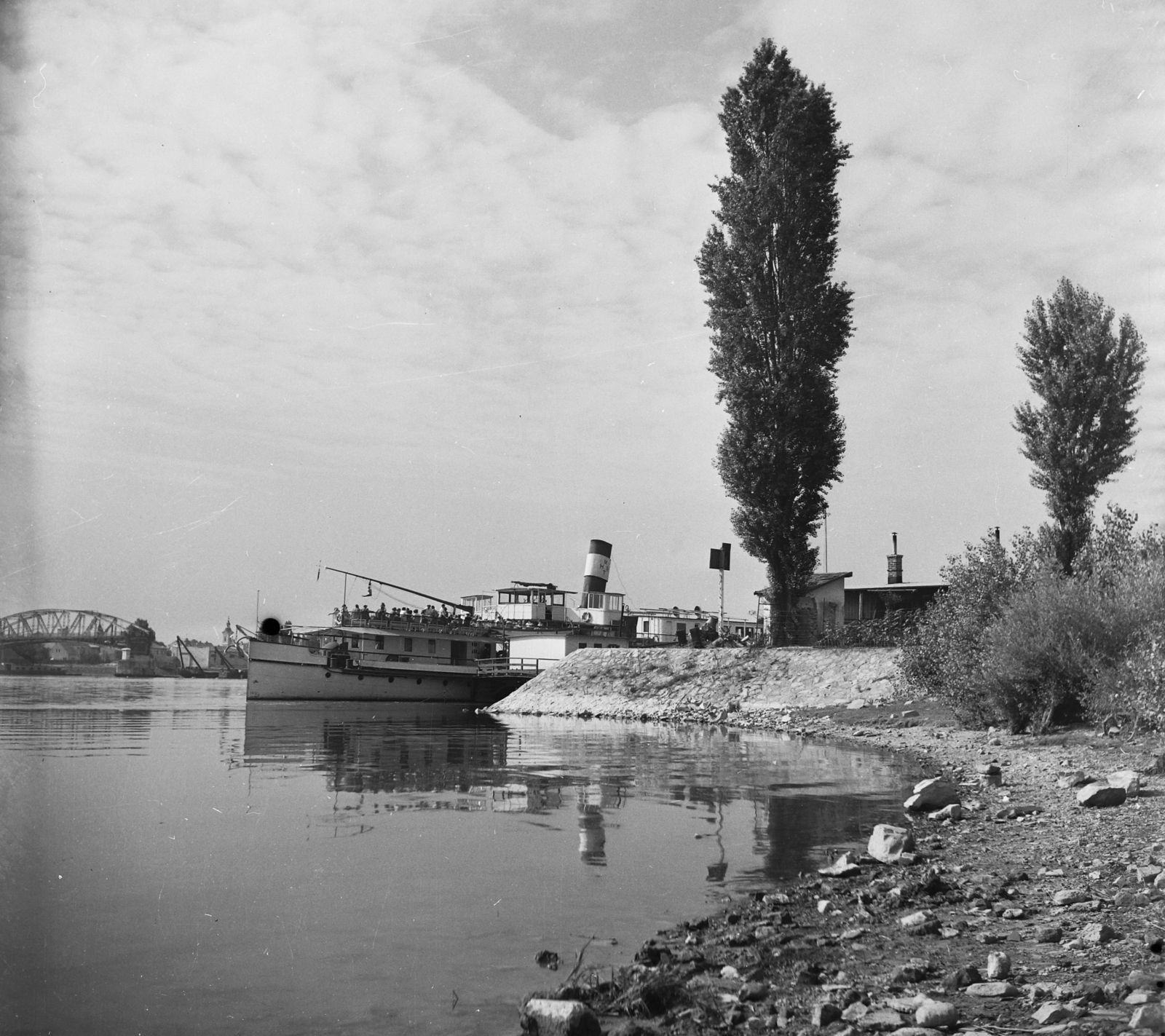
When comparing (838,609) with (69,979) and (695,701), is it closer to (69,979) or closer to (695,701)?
(695,701)

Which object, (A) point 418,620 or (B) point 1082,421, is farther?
(A) point 418,620

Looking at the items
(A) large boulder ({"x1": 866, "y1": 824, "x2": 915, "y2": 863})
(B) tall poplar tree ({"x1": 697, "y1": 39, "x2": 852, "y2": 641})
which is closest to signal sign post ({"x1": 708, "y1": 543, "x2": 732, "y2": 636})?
(B) tall poplar tree ({"x1": 697, "y1": 39, "x2": 852, "y2": 641})

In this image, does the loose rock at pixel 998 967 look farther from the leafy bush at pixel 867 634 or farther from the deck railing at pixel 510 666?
the deck railing at pixel 510 666

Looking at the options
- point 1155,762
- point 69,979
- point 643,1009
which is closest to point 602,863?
point 643,1009

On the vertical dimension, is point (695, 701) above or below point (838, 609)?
below

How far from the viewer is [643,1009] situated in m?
5.84

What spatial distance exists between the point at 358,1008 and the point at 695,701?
117 ft

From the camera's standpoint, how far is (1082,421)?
35469 millimetres

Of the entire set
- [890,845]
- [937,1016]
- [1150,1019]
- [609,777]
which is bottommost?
[609,777]

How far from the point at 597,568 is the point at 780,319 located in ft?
96.7

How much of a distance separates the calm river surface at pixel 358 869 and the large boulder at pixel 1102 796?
258 cm

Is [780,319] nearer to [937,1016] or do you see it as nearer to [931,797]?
[931,797]

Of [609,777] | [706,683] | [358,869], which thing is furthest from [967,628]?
[358,869]

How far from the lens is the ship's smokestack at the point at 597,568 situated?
6481 centimetres
